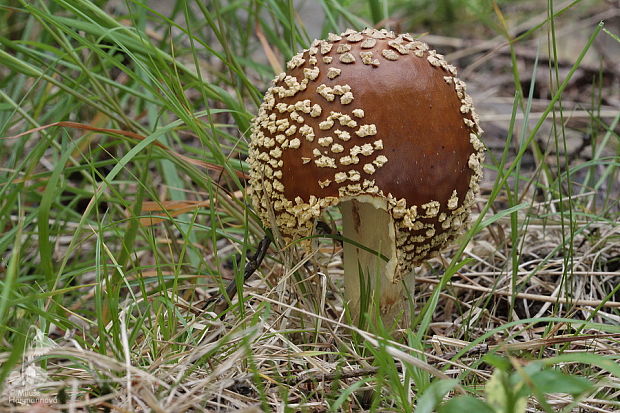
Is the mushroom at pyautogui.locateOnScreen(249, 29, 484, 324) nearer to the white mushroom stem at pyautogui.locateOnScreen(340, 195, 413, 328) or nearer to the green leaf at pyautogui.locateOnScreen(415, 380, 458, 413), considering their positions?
the white mushroom stem at pyautogui.locateOnScreen(340, 195, 413, 328)

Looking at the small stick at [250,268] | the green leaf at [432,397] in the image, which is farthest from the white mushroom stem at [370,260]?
the green leaf at [432,397]

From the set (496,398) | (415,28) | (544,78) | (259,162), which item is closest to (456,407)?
(496,398)

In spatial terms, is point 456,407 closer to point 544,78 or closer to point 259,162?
point 259,162

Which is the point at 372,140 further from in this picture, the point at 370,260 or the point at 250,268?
the point at 250,268

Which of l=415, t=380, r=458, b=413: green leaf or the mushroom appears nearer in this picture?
l=415, t=380, r=458, b=413: green leaf

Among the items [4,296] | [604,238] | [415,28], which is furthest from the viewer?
[415,28]

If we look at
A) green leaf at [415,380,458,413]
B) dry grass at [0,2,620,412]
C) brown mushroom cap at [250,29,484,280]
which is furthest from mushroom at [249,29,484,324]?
green leaf at [415,380,458,413]
